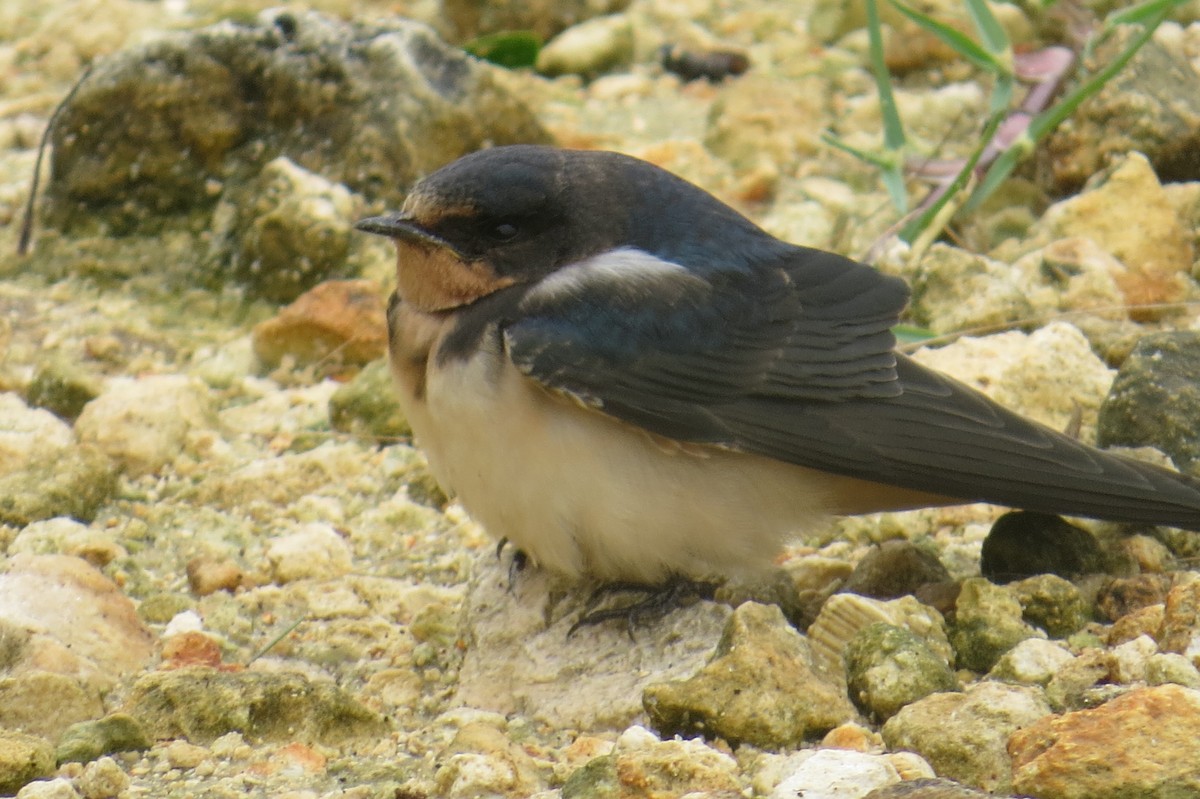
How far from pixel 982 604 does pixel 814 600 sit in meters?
0.45

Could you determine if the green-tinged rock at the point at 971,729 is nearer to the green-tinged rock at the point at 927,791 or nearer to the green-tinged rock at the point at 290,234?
the green-tinged rock at the point at 927,791

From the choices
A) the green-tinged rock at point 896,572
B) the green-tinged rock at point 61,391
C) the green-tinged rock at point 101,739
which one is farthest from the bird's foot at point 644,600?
the green-tinged rock at point 61,391

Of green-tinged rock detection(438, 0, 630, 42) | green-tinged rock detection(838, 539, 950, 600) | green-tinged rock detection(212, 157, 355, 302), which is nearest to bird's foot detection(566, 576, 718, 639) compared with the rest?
green-tinged rock detection(838, 539, 950, 600)

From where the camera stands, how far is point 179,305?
4512 mm

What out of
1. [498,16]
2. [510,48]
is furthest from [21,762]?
[498,16]

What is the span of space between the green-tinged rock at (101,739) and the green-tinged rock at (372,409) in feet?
4.69

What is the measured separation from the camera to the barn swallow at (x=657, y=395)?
297 centimetres

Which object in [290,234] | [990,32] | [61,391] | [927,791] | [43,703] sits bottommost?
[61,391]

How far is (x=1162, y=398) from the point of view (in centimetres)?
329

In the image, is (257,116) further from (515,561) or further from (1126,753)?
(1126,753)

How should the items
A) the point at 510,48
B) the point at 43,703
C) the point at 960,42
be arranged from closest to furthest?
the point at 43,703 → the point at 960,42 → the point at 510,48

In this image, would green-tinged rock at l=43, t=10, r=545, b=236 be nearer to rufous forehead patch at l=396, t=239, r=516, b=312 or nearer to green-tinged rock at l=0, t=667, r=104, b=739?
rufous forehead patch at l=396, t=239, r=516, b=312

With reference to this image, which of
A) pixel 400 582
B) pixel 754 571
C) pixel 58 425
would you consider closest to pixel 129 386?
pixel 58 425

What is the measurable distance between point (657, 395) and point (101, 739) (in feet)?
3.64
